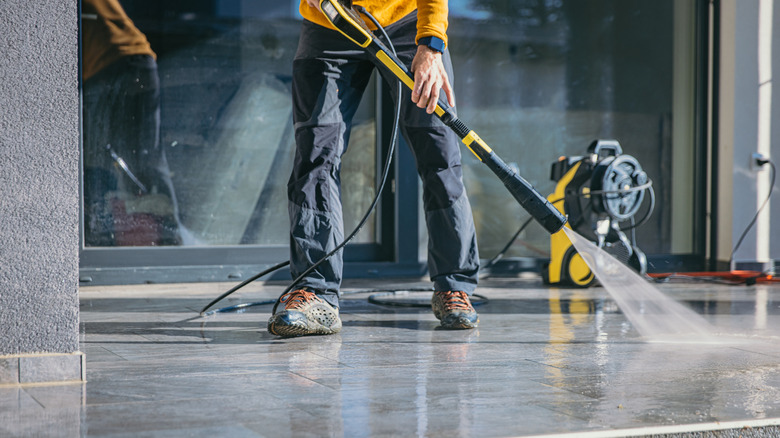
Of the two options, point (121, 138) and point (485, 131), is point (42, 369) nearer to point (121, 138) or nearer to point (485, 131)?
point (121, 138)

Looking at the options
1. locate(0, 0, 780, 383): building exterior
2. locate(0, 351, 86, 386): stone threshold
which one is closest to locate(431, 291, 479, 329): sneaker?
locate(0, 351, 86, 386): stone threshold

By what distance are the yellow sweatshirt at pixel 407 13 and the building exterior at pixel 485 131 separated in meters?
1.45

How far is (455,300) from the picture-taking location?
2619 millimetres

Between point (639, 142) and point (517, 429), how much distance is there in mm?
4166

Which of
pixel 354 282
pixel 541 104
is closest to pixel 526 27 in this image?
pixel 541 104

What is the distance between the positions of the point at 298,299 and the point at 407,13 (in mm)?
955

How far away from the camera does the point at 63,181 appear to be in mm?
1699

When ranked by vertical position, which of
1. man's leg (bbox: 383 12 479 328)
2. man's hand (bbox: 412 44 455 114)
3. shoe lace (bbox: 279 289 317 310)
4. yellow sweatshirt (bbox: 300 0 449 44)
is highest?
yellow sweatshirt (bbox: 300 0 449 44)

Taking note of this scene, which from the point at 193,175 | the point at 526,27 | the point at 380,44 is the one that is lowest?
the point at 193,175

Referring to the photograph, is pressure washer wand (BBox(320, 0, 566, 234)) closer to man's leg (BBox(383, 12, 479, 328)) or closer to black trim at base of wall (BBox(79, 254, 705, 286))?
man's leg (BBox(383, 12, 479, 328))

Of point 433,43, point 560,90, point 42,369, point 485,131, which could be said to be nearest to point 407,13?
point 433,43

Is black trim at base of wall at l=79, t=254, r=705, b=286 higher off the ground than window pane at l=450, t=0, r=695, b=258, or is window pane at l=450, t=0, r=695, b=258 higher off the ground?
window pane at l=450, t=0, r=695, b=258

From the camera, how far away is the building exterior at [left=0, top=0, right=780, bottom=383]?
428cm

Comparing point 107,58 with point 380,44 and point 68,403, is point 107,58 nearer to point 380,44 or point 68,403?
point 380,44
